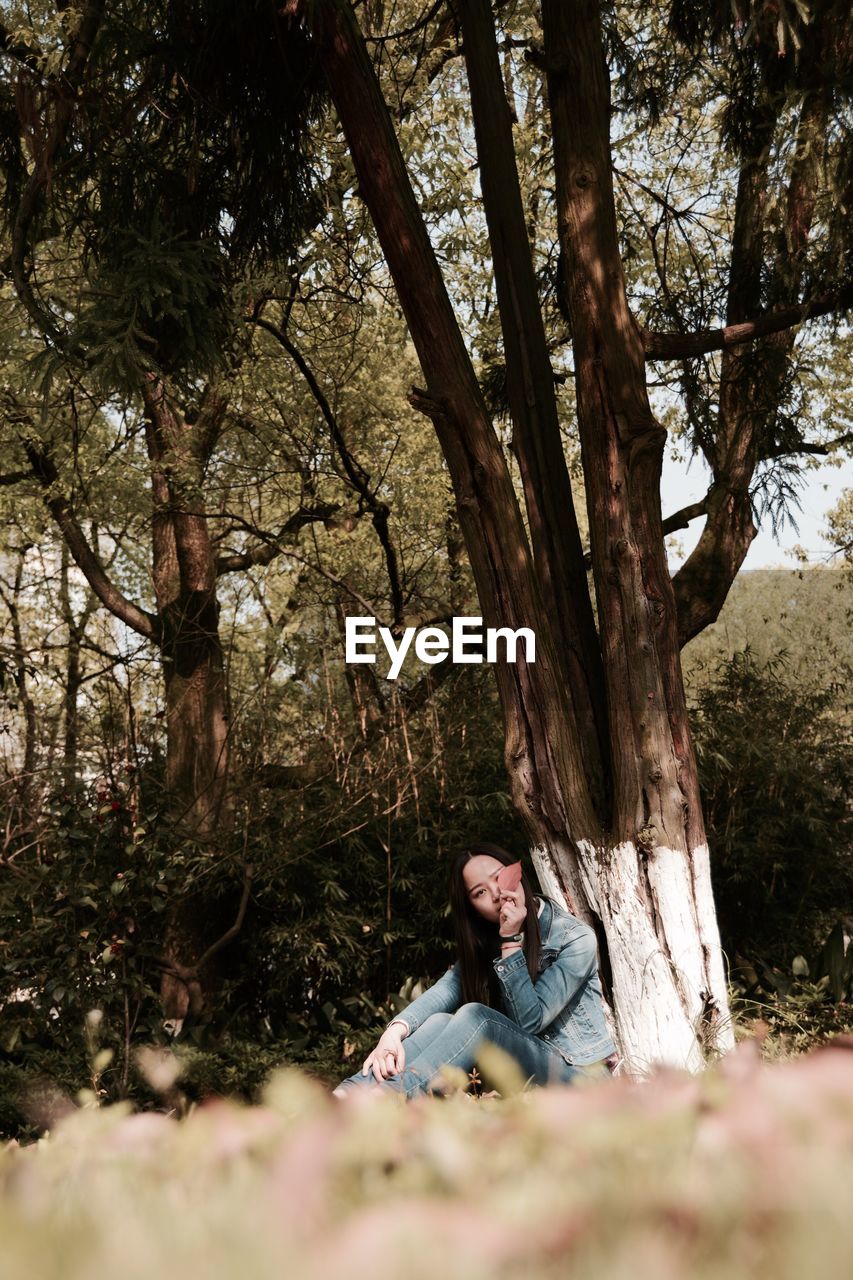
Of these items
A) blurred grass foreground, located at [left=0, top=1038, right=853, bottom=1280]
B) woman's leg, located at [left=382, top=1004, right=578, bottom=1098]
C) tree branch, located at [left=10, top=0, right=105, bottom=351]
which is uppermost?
tree branch, located at [left=10, top=0, right=105, bottom=351]

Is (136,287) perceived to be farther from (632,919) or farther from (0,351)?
(632,919)

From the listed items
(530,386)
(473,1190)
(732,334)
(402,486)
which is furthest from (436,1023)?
(402,486)

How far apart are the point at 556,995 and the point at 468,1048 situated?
46 centimetres

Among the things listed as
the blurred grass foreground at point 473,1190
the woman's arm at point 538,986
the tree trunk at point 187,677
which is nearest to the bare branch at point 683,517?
the tree trunk at point 187,677

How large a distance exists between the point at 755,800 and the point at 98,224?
16.0 feet

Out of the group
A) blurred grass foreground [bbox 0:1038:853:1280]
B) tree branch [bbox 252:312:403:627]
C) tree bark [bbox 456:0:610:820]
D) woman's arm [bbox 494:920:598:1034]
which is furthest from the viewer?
tree branch [bbox 252:312:403:627]

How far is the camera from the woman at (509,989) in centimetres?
366

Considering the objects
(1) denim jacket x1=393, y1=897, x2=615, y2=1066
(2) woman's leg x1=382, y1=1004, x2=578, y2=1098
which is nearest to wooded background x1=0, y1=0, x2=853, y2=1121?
(1) denim jacket x1=393, y1=897, x2=615, y2=1066

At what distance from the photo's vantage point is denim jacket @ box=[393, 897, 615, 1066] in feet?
12.7

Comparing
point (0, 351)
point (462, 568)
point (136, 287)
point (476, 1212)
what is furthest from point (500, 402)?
point (476, 1212)

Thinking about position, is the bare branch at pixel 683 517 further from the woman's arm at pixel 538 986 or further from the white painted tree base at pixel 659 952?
the woman's arm at pixel 538 986

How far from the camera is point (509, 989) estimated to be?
3.88m

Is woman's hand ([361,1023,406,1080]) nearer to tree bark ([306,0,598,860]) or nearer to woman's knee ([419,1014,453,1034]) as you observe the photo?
woman's knee ([419,1014,453,1034])

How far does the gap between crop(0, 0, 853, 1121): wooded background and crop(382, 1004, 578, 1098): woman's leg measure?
760 mm
